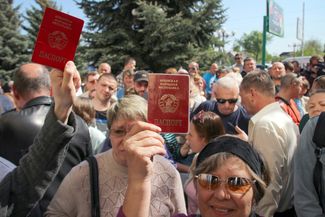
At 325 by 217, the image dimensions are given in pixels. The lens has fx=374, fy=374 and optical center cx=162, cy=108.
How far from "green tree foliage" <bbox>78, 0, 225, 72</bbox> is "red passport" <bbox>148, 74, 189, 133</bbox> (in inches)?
538

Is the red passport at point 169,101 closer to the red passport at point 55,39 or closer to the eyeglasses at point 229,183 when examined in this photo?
the eyeglasses at point 229,183

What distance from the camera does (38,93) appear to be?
8.93ft

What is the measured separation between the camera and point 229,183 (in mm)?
1709

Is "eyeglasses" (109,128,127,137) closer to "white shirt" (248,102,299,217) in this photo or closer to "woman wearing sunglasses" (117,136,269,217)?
"woman wearing sunglasses" (117,136,269,217)

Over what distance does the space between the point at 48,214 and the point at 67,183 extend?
194 mm

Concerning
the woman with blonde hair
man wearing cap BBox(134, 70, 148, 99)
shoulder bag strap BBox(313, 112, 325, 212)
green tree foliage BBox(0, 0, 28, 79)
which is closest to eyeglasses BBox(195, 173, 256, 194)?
the woman with blonde hair

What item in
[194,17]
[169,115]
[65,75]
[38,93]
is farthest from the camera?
[194,17]

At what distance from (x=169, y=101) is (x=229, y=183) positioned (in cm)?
46

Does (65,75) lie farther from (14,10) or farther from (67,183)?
(14,10)

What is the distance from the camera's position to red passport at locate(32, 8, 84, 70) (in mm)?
1495

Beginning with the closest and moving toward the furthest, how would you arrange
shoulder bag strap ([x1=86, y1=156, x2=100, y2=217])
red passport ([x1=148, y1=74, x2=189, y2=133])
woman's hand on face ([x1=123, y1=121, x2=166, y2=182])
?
woman's hand on face ([x1=123, y1=121, x2=166, y2=182]) → red passport ([x1=148, y1=74, x2=189, y2=133]) → shoulder bag strap ([x1=86, y1=156, x2=100, y2=217])

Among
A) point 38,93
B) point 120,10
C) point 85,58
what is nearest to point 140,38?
point 120,10

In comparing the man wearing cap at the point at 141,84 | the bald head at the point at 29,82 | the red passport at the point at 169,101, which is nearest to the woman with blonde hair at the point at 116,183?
the red passport at the point at 169,101

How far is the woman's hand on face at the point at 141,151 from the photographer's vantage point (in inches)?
51.6
